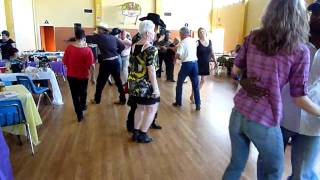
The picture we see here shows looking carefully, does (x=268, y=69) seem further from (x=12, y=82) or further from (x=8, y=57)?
(x=8, y=57)

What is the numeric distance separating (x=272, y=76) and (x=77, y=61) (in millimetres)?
3370

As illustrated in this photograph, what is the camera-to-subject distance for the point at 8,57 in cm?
679

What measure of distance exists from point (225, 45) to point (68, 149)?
12.3m

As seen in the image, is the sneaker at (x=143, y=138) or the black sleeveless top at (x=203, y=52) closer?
the sneaker at (x=143, y=138)

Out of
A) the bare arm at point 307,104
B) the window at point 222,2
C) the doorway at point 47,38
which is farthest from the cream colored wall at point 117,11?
the bare arm at point 307,104

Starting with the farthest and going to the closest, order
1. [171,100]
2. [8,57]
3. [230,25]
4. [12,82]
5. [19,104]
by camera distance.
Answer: [230,25], [8,57], [171,100], [12,82], [19,104]

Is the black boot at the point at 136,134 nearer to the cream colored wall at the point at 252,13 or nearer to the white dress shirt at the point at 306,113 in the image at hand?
the white dress shirt at the point at 306,113

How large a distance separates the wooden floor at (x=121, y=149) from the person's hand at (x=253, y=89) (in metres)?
1.54

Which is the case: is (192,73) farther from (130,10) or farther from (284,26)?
(130,10)

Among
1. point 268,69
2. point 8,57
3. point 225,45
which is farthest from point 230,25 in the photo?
point 268,69

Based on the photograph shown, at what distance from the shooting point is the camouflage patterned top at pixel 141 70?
10.8ft

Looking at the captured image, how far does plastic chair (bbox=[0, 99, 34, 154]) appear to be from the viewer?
10.3ft

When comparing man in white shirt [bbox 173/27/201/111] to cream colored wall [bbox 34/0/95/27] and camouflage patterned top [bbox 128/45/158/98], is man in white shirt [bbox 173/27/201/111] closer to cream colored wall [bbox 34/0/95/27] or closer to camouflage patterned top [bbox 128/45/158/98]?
camouflage patterned top [bbox 128/45/158/98]

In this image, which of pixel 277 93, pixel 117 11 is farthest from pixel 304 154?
pixel 117 11
